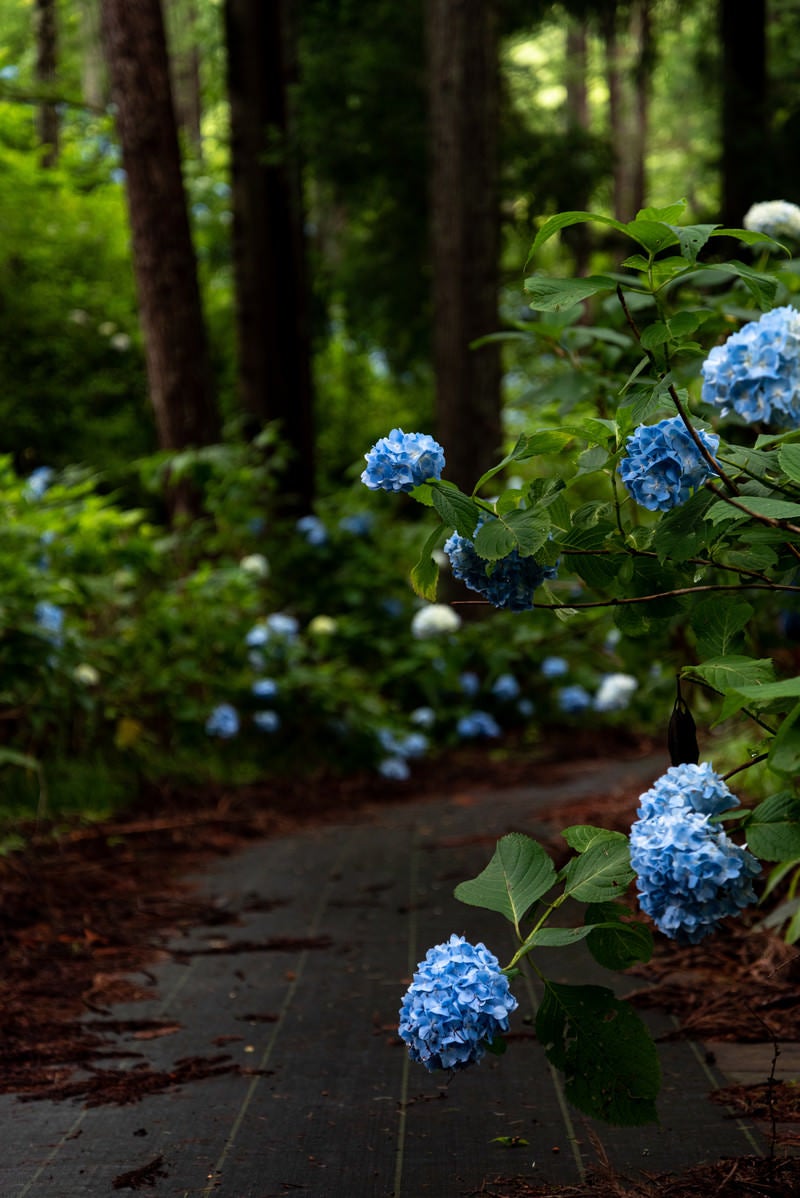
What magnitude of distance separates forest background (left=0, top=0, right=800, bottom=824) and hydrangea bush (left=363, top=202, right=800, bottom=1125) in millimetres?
226

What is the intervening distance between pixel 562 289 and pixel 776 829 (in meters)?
0.76

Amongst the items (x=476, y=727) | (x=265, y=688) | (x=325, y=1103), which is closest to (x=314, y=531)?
(x=476, y=727)

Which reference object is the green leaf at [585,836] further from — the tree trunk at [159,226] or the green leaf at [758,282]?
the tree trunk at [159,226]

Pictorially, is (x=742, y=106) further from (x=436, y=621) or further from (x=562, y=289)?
(x=562, y=289)

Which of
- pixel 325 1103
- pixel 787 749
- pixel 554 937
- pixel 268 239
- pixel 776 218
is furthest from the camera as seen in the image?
pixel 268 239

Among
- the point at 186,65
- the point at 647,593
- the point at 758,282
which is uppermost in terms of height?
the point at 758,282

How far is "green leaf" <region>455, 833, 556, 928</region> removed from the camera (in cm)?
192

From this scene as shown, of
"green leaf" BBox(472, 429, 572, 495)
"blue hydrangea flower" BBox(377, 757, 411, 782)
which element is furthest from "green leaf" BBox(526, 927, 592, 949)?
"blue hydrangea flower" BBox(377, 757, 411, 782)

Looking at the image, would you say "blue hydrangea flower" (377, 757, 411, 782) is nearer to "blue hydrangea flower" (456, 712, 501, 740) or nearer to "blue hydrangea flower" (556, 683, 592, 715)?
"blue hydrangea flower" (456, 712, 501, 740)

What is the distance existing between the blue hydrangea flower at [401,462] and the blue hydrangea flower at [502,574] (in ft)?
0.41

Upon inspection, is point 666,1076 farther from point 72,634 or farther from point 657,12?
point 657,12

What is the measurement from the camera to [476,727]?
7.18 m

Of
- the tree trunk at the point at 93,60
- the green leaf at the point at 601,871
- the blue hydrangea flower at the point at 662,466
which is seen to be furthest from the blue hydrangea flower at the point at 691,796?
the tree trunk at the point at 93,60

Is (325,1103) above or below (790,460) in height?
below
